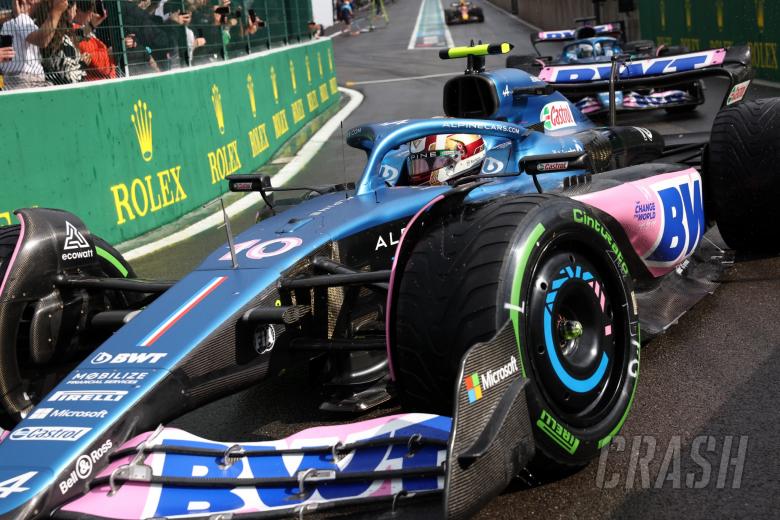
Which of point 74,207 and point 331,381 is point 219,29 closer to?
point 74,207

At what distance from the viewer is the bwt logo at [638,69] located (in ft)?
25.8

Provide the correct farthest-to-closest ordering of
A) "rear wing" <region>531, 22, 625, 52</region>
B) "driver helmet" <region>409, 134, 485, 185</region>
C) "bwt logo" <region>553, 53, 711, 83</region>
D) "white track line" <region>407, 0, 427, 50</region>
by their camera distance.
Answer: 1. "white track line" <region>407, 0, 427, 50</region>
2. "rear wing" <region>531, 22, 625, 52</region>
3. "bwt logo" <region>553, 53, 711, 83</region>
4. "driver helmet" <region>409, 134, 485, 185</region>

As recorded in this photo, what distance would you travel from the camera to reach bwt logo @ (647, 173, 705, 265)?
490 centimetres

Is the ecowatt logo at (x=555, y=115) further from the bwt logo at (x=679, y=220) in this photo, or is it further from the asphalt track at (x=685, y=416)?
the bwt logo at (x=679, y=220)

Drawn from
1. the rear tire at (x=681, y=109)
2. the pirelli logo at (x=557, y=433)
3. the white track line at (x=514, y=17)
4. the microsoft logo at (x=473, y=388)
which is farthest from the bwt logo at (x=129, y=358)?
the white track line at (x=514, y=17)

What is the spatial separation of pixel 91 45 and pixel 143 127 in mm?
901

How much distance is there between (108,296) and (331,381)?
1331mm

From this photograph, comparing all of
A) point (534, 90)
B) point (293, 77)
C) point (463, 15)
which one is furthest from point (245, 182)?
point (463, 15)

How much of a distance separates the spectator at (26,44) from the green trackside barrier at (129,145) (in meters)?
0.20

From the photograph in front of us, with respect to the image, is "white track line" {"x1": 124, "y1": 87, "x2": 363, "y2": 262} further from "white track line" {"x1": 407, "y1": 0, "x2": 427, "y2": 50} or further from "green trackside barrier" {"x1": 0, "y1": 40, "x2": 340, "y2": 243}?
"white track line" {"x1": 407, "y1": 0, "x2": 427, "y2": 50}

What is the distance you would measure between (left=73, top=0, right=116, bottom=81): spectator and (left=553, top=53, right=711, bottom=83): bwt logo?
418 cm

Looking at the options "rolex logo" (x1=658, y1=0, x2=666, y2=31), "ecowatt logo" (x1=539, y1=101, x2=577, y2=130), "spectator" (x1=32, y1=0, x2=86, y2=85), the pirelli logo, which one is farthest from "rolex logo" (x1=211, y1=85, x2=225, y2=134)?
"rolex logo" (x1=658, y1=0, x2=666, y2=31)

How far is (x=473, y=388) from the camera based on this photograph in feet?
9.44

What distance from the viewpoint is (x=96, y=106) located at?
8.68 m
